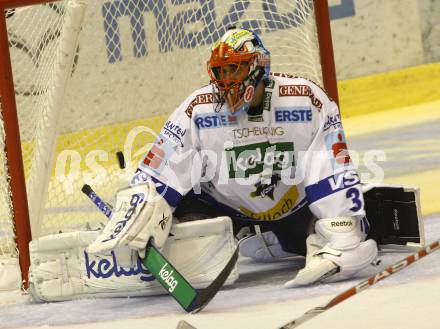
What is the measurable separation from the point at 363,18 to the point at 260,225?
437cm

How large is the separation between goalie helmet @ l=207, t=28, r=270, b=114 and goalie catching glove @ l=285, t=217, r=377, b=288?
0.41 meters

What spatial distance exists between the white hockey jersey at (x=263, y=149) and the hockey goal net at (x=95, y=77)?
0.45 m

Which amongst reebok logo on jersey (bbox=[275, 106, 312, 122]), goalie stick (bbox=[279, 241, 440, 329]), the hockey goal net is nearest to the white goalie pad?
the hockey goal net

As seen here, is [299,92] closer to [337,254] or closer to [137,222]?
[337,254]

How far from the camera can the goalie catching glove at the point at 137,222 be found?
309cm

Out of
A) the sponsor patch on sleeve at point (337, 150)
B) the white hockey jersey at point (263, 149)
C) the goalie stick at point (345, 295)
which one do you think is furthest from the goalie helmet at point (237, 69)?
the goalie stick at point (345, 295)

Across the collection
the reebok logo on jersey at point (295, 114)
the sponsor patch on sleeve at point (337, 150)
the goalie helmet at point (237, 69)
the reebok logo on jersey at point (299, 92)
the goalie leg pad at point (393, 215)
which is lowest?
the goalie leg pad at point (393, 215)

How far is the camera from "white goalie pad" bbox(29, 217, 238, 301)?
3.23 metres

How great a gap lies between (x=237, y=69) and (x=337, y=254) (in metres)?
0.58

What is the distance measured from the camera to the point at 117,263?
325 cm

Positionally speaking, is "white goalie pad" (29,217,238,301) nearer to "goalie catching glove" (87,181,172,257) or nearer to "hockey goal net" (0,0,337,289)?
"goalie catching glove" (87,181,172,257)

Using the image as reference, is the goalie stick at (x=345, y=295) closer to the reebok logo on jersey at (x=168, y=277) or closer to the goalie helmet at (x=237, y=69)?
the reebok logo on jersey at (x=168, y=277)

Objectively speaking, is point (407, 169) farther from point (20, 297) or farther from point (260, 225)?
point (20, 297)

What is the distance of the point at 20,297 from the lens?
11.5 ft
